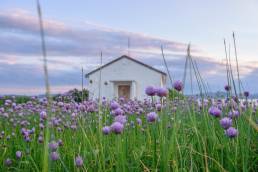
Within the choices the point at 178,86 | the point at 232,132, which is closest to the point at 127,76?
the point at 178,86

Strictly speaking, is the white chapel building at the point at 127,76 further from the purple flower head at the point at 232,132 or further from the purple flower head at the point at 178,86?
the purple flower head at the point at 232,132

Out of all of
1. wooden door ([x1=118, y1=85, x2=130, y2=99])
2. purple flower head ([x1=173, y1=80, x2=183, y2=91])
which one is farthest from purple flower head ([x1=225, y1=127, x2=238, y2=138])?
wooden door ([x1=118, y1=85, x2=130, y2=99])

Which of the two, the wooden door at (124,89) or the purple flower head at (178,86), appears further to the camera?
the wooden door at (124,89)

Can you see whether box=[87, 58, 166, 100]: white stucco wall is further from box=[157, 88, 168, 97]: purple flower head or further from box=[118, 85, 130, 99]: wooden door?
box=[157, 88, 168, 97]: purple flower head

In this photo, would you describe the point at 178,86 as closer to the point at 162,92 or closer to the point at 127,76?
the point at 162,92

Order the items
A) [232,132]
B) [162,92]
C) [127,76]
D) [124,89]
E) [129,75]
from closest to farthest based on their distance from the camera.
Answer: [232,132] < [162,92] < [124,89] < [129,75] < [127,76]

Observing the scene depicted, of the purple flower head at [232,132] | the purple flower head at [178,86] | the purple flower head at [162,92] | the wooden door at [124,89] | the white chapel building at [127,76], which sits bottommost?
the purple flower head at [232,132]

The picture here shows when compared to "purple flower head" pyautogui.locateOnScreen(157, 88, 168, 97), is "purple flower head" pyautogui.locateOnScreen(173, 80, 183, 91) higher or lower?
higher

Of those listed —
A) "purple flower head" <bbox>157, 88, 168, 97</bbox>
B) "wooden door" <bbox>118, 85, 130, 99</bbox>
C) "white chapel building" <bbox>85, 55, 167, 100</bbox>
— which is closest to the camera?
"purple flower head" <bbox>157, 88, 168, 97</bbox>

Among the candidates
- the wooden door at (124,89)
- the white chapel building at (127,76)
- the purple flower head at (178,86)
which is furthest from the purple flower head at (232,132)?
the wooden door at (124,89)

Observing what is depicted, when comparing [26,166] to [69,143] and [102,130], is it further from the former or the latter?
[102,130]

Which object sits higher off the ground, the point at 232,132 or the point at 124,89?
the point at 124,89

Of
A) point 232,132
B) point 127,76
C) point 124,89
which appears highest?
point 127,76

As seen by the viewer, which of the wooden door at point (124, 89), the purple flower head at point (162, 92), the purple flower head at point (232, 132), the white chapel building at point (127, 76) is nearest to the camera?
the purple flower head at point (232, 132)
